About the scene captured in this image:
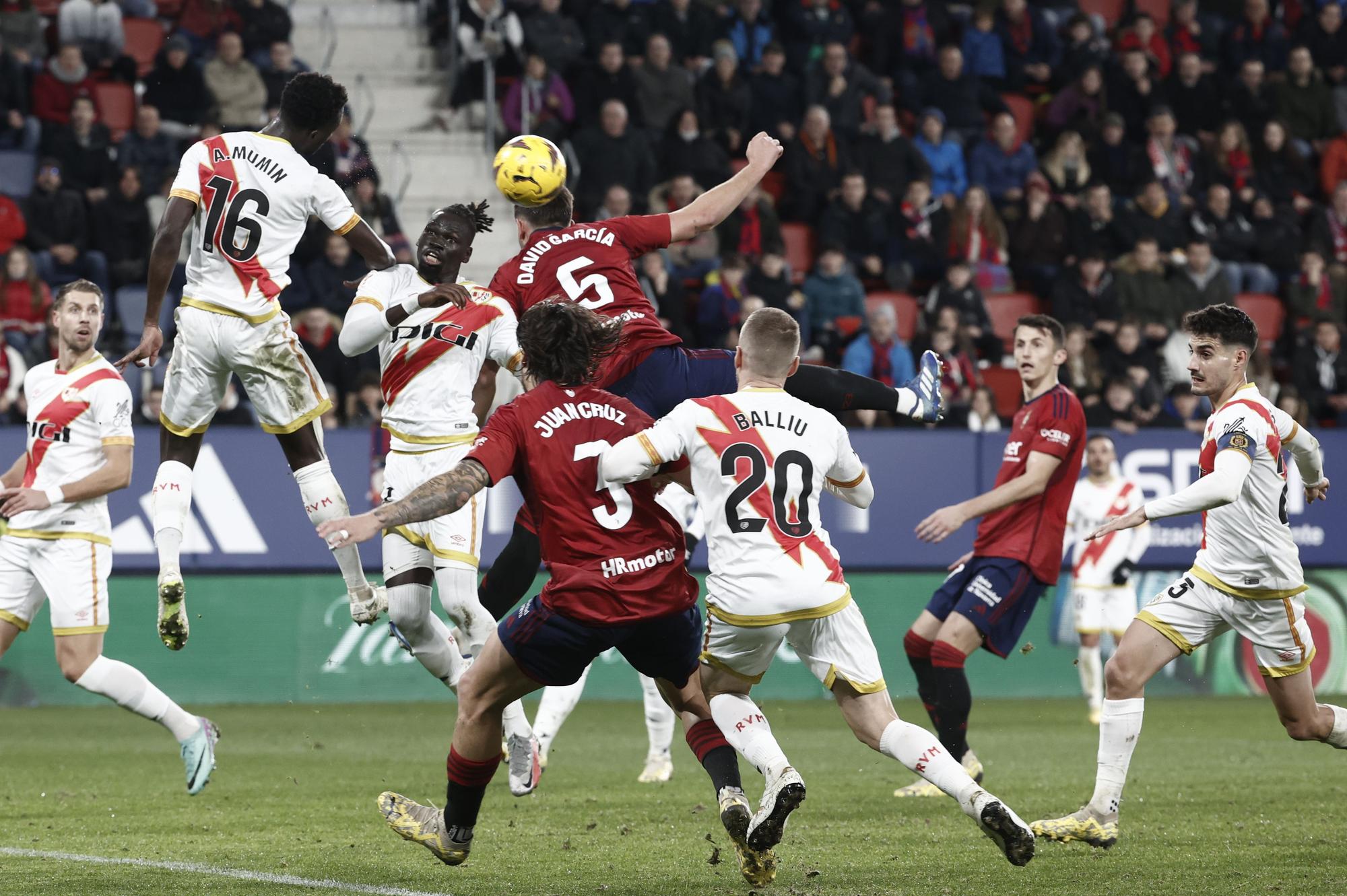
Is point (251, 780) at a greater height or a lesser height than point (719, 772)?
lesser

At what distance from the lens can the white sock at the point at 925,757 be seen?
6.48 m

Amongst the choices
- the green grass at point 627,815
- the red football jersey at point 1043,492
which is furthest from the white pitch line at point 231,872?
the red football jersey at point 1043,492

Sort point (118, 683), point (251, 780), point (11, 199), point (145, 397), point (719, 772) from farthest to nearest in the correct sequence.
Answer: point (11, 199), point (145, 397), point (251, 780), point (118, 683), point (719, 772)

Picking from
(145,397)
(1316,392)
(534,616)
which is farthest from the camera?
(1316,392)

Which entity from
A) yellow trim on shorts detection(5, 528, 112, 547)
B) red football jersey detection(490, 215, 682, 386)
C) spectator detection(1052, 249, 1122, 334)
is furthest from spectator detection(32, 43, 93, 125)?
red football jersey detection(490, 215, 682, 386)

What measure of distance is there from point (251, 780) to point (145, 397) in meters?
5.80

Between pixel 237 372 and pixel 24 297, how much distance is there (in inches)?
318

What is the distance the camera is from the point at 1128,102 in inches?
865

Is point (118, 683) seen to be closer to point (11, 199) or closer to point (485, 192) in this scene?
point (11, 199)

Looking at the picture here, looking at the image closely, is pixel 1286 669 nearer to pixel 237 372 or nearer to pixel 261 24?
pixel 237 372

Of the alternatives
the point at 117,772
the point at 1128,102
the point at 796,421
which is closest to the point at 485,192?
the point at 1128,102

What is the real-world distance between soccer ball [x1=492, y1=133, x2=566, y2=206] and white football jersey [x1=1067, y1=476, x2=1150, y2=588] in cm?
814

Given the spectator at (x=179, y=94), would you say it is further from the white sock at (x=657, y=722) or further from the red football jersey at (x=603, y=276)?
the red football jersey at (x=603, y=276)

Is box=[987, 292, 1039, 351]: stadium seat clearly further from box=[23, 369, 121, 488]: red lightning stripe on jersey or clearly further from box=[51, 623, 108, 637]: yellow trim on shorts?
box=[51, 623, 108, 637]: yellow trim on shorts
